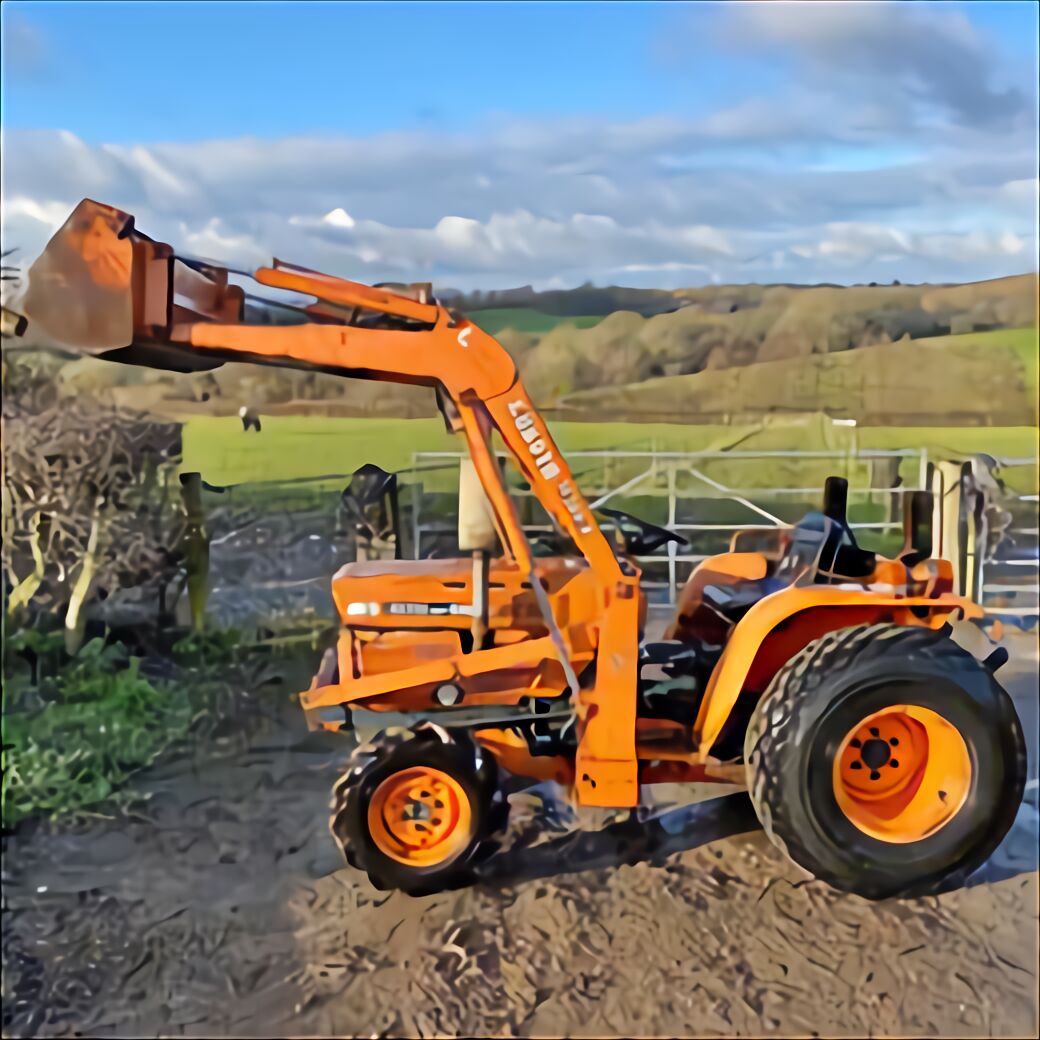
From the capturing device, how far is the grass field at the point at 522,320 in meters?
1.65

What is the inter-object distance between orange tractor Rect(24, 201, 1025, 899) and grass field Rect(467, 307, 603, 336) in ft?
0.47

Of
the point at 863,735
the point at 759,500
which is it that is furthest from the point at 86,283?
the point at 759,500

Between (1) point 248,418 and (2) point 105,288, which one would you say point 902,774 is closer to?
(2) point 105,288

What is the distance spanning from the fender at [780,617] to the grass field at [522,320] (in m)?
0.71

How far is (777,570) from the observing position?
5.81ft

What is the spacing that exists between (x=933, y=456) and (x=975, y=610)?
81.8 inches

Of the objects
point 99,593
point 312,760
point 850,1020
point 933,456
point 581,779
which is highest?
point 933,456

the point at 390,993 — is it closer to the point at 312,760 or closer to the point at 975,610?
the point at 312,760

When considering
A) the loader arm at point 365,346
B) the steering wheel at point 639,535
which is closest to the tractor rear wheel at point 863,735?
the loader arm at point 365,346

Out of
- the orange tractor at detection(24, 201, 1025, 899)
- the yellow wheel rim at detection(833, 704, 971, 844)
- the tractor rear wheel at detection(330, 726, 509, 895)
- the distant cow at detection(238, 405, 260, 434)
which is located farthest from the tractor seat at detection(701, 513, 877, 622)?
the distant cow at detection(238, 405, 260, 434)

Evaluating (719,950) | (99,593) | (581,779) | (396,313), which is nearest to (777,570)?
(581,779)

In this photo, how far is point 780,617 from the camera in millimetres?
1590

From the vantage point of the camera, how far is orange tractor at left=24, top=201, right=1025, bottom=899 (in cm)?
149

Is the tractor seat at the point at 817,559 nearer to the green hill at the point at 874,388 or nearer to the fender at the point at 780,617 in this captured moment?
the fender at the point at 780,617
